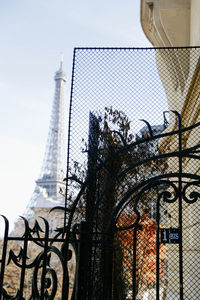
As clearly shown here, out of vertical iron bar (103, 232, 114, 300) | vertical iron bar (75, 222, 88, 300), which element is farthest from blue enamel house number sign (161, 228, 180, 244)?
vertical iron bar (75, 222, 88, 300)

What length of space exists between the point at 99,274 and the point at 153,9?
5504 millimetres

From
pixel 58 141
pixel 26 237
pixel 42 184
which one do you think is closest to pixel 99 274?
pixel 26 237

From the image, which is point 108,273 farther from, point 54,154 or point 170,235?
point 54,154

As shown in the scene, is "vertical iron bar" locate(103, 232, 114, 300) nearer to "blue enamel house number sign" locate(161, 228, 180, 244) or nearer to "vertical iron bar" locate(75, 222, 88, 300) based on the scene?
"vertical iron bar" locate(75, 222, 88, 300)

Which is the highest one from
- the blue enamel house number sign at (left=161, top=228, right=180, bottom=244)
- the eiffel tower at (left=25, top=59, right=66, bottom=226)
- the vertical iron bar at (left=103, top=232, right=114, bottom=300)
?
the eiffel tower at (left=25, top=59, right=66, bottom=226)

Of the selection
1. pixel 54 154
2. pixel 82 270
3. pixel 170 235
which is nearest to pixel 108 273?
pixel 82 270

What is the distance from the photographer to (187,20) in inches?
309

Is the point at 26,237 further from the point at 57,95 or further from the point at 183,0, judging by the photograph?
the point at 57,95

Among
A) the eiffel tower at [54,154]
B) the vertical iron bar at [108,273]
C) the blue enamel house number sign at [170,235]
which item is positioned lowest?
the vertical iron bar at [108,273]

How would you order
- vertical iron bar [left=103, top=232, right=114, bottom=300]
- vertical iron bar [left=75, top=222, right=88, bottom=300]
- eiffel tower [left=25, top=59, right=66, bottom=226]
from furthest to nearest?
eiffel tower [left=25, top=59, right=66, bottom=226] < vertical iron bar [left=103, top=232, right=114, bottom=300] < vertical iron bar [left=75, top=222, right=88, bottom=300]

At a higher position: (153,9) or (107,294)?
(153,9)

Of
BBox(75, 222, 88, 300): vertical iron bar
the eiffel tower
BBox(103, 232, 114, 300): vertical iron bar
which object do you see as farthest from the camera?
the eiffel tower

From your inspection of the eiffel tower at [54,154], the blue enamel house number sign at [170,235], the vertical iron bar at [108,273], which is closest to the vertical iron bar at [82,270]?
the vertical iron bar at [108,273]

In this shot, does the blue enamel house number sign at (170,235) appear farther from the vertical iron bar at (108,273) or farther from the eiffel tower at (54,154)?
the eiffel tower at (54,154)
